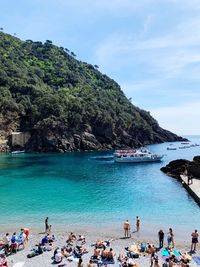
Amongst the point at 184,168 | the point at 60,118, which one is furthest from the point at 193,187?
the point at 60,118

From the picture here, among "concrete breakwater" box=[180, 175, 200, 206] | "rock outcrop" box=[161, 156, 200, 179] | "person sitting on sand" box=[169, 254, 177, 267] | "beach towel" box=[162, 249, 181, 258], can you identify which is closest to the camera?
"person sitting on sand" box=[169, 254, 177, 267]

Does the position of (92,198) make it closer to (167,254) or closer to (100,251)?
(100,251)

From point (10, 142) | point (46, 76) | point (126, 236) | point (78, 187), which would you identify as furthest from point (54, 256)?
point (46, 76)

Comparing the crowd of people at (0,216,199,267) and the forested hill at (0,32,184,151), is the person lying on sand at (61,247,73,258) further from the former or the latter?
the forested hill at (0,32,184,151)

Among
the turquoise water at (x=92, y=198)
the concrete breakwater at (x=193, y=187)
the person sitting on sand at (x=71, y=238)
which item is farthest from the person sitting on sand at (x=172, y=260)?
the concrete breakwater at (x=193, y=187)

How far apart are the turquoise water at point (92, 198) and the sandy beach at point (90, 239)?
2.63 meters

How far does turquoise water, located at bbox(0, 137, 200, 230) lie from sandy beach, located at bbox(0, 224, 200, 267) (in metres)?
2.63

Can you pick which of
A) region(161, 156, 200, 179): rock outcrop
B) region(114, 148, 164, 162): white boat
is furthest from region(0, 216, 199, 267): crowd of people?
region(114, 148, 164, 162): white boat

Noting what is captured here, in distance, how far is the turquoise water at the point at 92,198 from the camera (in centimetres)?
3703

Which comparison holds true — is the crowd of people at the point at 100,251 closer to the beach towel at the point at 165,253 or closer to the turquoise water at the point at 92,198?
the beach towel at the point at 165,253

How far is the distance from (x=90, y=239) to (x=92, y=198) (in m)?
16.6

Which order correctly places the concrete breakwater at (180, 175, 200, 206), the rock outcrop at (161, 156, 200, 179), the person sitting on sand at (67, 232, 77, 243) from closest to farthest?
the person sitting on sand at (67, 232, 77, 243)
the concrete breakwater at (180, 175, 200, 206)
the rock outcrop at (161, 156, 200, 179)

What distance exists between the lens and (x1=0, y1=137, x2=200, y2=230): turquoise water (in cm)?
3703

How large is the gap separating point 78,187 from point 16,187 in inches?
427
